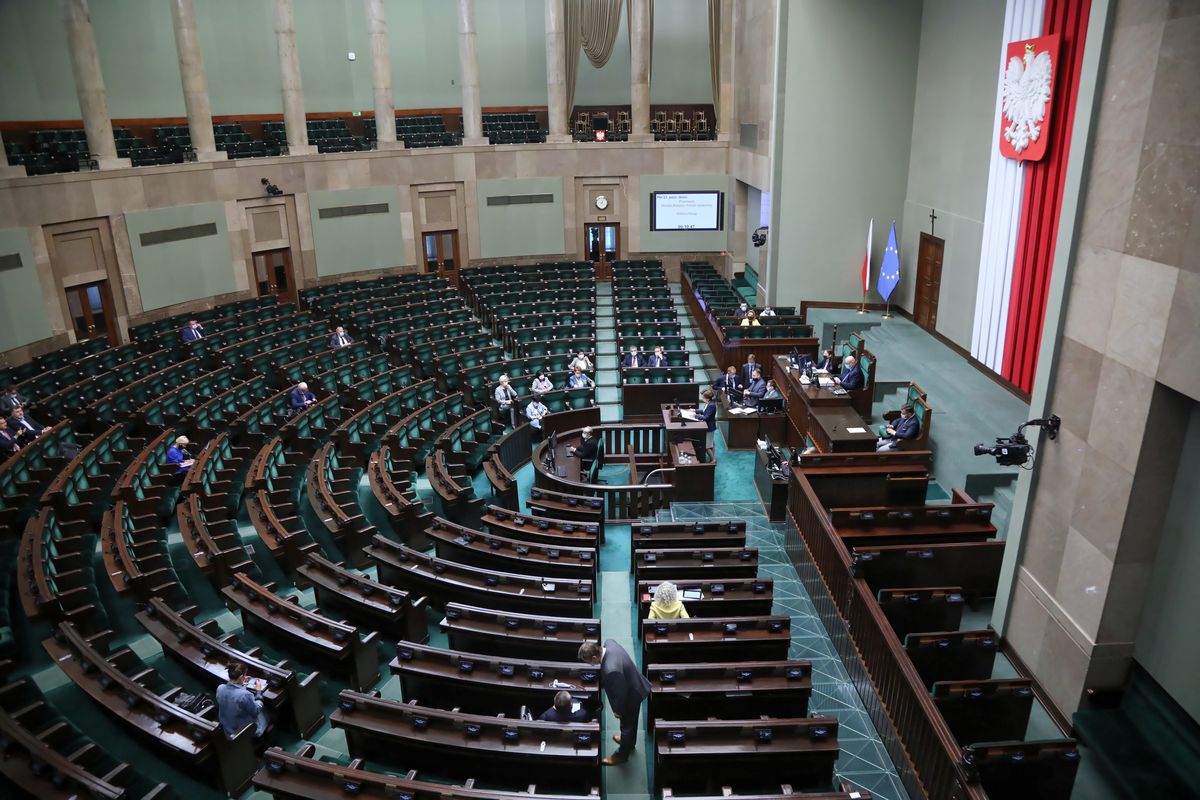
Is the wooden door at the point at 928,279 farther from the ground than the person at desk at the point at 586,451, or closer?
farther from the ground

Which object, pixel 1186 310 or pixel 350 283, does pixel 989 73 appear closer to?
pixel 1186 310

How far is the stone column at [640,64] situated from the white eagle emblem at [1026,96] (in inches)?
449

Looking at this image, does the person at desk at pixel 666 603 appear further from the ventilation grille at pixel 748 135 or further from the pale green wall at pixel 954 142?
the ventilation grille at pixel 748 135

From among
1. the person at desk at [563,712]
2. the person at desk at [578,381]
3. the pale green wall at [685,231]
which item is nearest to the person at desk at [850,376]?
the person at desk at [578,381]

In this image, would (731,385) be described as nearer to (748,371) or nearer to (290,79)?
(748,371)

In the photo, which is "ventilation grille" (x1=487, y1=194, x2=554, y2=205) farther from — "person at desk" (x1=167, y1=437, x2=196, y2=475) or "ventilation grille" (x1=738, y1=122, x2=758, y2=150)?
"person at desk" (x1=167, y1=437, x2=196, y2=475)

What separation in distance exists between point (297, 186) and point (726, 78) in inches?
460

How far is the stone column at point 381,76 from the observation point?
19.5 m

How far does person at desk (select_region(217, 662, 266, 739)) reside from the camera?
5.34 m

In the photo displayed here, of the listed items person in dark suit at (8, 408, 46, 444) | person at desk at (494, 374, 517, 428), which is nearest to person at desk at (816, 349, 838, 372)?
person at desk at (494, 374, 517, 428)

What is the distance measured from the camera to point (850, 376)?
446 inches

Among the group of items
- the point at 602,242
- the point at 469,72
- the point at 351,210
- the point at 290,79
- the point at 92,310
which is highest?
the point at 469,72

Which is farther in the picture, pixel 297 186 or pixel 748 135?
pixel 748 135

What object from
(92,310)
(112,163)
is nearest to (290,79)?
(112,163)
